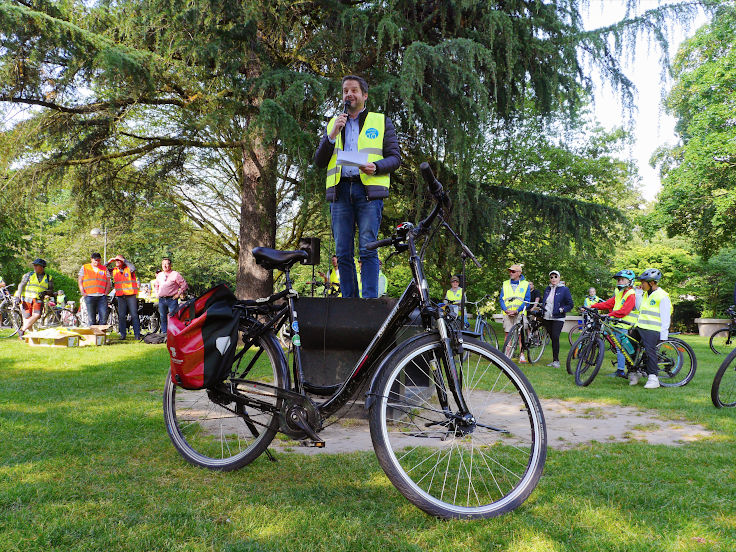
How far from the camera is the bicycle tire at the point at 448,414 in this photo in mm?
2516

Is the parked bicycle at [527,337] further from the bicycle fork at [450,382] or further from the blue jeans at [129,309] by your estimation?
the bicycle fork at [450,382]

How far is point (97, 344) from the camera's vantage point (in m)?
11.0

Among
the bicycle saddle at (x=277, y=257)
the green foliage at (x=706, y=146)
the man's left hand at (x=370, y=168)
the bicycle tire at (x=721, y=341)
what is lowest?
the bicycle tire at (x=721, y=341)

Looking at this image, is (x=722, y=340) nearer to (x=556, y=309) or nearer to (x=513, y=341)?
(x=556, y=309)

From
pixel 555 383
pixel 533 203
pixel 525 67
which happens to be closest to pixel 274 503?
pixel 555 383

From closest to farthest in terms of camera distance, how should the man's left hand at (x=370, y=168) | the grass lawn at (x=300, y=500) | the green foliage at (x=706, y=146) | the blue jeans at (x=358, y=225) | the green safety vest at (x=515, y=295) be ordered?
1. the grass lawn at (x=300, y=500)
2. the man's left hand at (x=370, y=168)
3. the blue jeans at (x=358, y=225)
4. the green safety vest at (x=515, y=295)
5. the green foliage at (x=706, y=146)

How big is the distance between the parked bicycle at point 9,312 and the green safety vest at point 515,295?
1144 centimetres

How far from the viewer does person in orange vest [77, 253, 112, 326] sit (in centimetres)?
1163

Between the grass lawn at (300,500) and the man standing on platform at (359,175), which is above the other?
the man standing on platform at (359,175)

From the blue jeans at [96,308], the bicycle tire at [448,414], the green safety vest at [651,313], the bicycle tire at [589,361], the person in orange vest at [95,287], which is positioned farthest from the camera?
the blue jeans at [96,308]

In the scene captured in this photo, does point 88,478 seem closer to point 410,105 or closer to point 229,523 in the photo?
point 229,523

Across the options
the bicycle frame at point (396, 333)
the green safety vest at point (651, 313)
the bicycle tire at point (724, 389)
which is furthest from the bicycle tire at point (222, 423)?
the green safety vest at point (651, 313)

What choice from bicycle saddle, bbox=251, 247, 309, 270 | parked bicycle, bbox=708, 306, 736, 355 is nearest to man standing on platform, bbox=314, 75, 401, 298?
bicycle saddle, bbox=251, 247, 309, 270

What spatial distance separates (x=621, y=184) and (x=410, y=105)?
16.8 m
